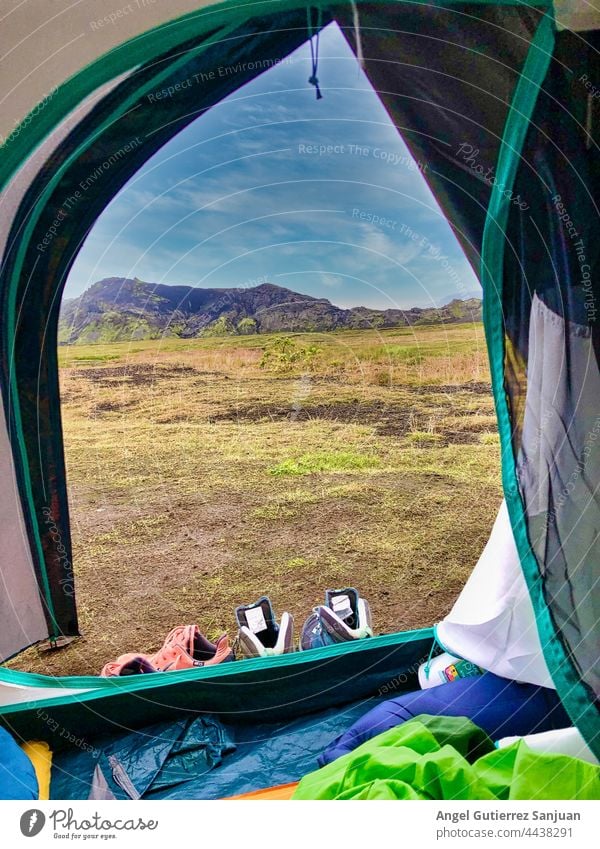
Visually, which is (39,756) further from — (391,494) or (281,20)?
(391,494)

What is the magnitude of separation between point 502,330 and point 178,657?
0.94 meters

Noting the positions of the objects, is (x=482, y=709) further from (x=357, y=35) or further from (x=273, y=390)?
(x=273, y=390)

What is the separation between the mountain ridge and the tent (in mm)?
1101

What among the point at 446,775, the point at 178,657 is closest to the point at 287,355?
the point at 178,657

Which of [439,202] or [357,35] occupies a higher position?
[357,35]

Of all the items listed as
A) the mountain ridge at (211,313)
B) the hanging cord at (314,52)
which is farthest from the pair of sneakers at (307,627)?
the mountain ridge at (211,313)

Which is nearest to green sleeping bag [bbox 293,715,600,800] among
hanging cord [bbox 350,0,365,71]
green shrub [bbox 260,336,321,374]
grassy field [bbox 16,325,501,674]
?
hanging cord [bbox 350,0,365,71]

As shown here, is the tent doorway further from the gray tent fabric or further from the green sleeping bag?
the green sleeping bag

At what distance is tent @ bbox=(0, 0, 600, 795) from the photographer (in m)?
0.87

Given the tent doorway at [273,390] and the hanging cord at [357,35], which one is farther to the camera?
the tent doorway at [273,390]

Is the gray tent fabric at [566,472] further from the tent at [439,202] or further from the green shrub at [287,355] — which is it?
the green shrub at [287,355]

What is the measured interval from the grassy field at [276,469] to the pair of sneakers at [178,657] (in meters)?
0.69

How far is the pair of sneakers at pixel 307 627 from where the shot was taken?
1386 millimetres

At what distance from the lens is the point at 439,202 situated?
1255 millimetres
